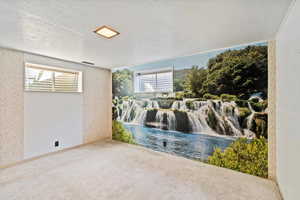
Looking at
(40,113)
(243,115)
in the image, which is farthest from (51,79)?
(243,115)

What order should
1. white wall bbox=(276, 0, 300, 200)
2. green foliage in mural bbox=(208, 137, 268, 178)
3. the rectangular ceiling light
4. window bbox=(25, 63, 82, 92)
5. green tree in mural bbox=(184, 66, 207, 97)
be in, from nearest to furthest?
1. white wall bbox=(276, 0, 300, 200)
2. the rectangular ceiling light
3. green foliage in mural bbox=(208, 137, 268, 178)
4. green tree in mural bbox=(184, 66, 207, 97)
5. window bbox=(25, 63, 82, 92)

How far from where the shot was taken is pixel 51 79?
3090 millimetres

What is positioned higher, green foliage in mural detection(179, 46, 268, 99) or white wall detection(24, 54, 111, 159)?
green foliage in mural detection(179, 46, 268, 99)

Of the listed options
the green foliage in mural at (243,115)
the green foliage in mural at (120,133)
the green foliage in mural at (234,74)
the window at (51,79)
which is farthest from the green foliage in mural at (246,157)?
the window at (51,79)

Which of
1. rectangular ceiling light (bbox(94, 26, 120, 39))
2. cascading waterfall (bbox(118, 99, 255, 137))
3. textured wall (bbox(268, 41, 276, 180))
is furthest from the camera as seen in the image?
cascading waterfall (bbox(118, 99, 255, 137))

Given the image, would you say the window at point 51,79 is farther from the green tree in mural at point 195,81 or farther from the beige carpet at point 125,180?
the green tree in mural at point 195,81

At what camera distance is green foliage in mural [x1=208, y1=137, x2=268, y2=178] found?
213 cm

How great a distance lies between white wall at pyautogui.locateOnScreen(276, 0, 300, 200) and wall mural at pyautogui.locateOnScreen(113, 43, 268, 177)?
0.41m

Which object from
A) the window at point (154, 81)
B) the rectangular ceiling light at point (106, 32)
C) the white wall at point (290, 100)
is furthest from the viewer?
the window at point (154, 81)

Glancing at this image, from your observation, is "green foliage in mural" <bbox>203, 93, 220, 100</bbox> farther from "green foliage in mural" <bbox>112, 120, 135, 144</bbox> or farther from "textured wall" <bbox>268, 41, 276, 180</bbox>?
"green foliage in mural" <bbox>112, 120, 135, 144</bbox>

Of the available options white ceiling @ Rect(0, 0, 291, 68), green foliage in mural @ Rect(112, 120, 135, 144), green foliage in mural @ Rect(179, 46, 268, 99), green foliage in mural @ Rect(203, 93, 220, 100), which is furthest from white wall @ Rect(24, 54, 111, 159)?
green foliage in mural @ Rect(203, 93, 220, 100)

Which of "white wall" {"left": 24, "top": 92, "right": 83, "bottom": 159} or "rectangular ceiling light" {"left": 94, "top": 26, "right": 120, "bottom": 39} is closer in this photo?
"rectangular ceiling light" {"left": 94, "top": 26, "right": 120, "bottom": 39}

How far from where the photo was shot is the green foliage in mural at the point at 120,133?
12.4 feet

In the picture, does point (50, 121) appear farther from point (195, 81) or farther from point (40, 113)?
point (195, 81)
